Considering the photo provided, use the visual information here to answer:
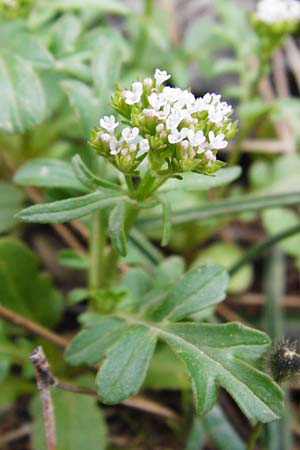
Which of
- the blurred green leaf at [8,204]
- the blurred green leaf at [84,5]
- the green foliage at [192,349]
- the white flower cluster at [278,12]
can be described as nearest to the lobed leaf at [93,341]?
the green foliage at [192,349]

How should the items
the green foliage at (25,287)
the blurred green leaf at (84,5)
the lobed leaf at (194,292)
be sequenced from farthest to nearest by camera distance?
the blurred green leaf at (84,5) < the green foliage at (25,287) < the lobed leaf at (194,292)

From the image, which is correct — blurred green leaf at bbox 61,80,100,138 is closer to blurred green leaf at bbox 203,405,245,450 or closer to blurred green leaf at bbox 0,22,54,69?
blurred green leaf at bbox 0,22,54,69

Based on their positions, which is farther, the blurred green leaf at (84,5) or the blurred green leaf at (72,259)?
the blurred green leaf at (84,5)

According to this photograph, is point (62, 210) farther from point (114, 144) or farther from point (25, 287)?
point (25, 287)

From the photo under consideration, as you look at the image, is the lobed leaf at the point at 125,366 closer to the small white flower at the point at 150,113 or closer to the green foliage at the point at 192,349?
the green foliage at the point at 192,349

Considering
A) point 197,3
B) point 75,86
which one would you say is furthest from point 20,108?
point 197,3

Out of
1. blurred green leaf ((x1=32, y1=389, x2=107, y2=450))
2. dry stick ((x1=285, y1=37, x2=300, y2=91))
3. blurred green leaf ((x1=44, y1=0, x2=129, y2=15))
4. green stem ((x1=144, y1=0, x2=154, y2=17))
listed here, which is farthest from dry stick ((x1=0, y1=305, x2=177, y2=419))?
dry stick ((x1=285, y1=37, x2=300, y2=91))
